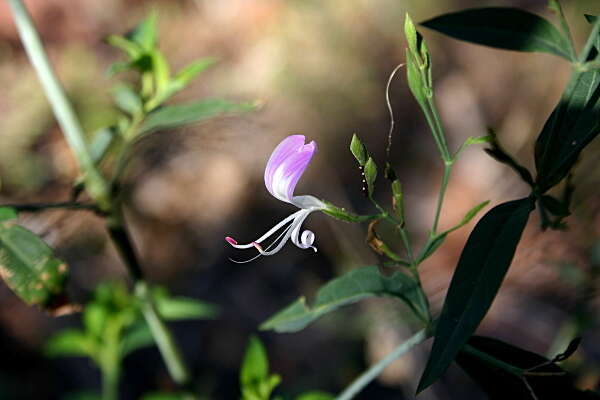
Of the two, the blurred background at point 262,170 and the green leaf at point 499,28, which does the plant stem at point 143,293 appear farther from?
the blurred background at point 262,170

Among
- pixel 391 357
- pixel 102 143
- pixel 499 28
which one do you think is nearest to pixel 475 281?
pixel 391 357

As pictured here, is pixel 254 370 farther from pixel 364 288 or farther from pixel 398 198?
pixel 398 198

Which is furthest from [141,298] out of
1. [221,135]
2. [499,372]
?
[221,135]

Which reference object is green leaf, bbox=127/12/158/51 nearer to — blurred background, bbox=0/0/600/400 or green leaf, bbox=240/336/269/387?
green leaf, bbox=240/336/269/387

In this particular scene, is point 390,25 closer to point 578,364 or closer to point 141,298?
point 578,364

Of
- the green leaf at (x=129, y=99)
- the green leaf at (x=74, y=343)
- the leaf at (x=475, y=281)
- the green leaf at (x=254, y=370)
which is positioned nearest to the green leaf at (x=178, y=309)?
the green leaf at (x=74, y=343)

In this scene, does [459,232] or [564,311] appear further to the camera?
[459,232]
